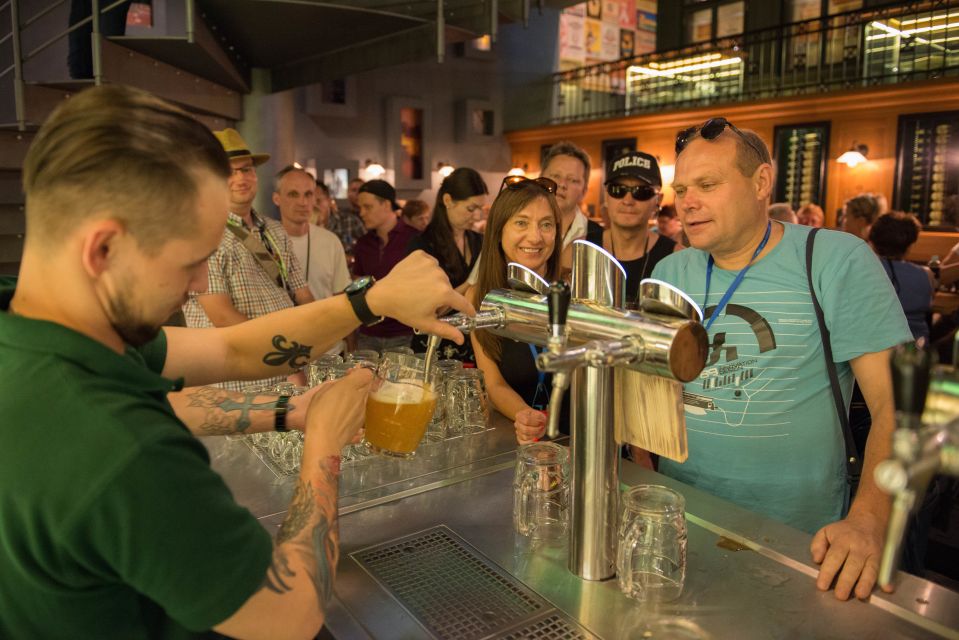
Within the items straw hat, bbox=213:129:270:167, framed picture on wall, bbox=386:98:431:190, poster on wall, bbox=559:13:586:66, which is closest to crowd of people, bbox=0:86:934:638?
straw hat, bbox=213:129:270:167

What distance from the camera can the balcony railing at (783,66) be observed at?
35.7ft

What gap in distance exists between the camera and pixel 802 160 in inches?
458

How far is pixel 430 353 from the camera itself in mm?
1298

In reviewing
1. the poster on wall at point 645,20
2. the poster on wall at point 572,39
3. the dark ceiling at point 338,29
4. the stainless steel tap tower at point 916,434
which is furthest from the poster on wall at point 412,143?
the stainless steel tap tower at point 916,434

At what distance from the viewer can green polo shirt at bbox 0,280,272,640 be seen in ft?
2.38

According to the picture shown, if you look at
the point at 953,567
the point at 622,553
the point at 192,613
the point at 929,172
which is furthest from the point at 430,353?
the point at 929,172

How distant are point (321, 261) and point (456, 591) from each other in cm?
361

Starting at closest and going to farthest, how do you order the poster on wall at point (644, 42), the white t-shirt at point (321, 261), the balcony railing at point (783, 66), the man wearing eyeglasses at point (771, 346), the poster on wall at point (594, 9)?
the man wearing eyeglasses at point (771, 346)
the white t-shirt at point (321, 261)
the balcony railing at point (783, 66)
the poster on wall at point (594, 9)
the poster on wall at point (644, 42)

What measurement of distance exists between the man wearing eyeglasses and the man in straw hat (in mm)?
1725

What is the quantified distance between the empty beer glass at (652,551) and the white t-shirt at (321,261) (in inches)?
141

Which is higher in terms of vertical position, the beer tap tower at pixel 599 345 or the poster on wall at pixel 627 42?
the poster on wall at pixel 627 42

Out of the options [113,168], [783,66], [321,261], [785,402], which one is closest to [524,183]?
[785,402]

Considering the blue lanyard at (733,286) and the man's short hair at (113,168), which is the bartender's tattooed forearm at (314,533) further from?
the blue lanyard at (733,286)

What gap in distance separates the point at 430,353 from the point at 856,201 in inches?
219
